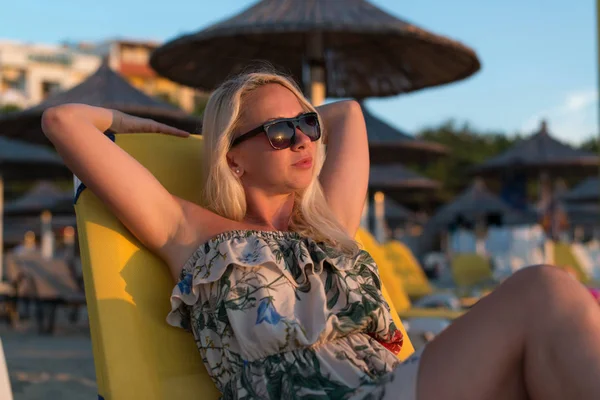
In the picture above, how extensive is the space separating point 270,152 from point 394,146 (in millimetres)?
6890

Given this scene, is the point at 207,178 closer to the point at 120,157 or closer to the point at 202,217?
the point at 202,217

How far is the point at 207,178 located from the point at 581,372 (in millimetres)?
1443

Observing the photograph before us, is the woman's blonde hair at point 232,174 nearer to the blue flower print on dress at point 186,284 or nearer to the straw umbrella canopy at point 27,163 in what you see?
the blue flower print on dress at point 186,284

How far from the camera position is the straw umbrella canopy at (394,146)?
927 centimetres

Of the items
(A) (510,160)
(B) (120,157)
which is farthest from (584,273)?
(B) (120,157)

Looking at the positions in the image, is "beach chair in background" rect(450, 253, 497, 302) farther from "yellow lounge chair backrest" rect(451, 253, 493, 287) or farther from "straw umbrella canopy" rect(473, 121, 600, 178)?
"straw umbrella canopy" rect(473, 121, 600, 178)

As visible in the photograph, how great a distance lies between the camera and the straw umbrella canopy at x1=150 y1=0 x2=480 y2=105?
16.8ft

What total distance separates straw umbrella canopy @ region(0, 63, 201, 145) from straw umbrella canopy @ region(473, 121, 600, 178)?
800cm

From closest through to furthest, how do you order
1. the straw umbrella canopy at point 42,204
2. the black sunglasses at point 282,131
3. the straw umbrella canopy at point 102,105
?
1. the black sunglasses at point 282,131
2. the straw umbrella canopy at point 102,105
3. the straw umbrella canopy at point 42,204

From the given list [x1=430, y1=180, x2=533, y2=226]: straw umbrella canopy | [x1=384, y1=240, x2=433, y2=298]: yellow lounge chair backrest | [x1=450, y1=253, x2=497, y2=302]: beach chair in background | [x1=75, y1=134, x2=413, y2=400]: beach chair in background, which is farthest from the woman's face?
[x1=430, y1=180, x2=533, y2=226]: straw umbrella canopy

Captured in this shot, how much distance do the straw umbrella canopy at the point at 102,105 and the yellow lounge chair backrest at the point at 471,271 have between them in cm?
410

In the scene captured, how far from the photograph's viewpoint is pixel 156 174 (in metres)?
2.69

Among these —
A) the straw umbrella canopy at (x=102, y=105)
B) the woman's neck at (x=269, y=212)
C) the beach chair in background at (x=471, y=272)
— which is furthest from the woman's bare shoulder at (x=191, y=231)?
the beach chair in background at (x=471, y=272)

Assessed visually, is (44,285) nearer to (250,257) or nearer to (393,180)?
(250,257)
